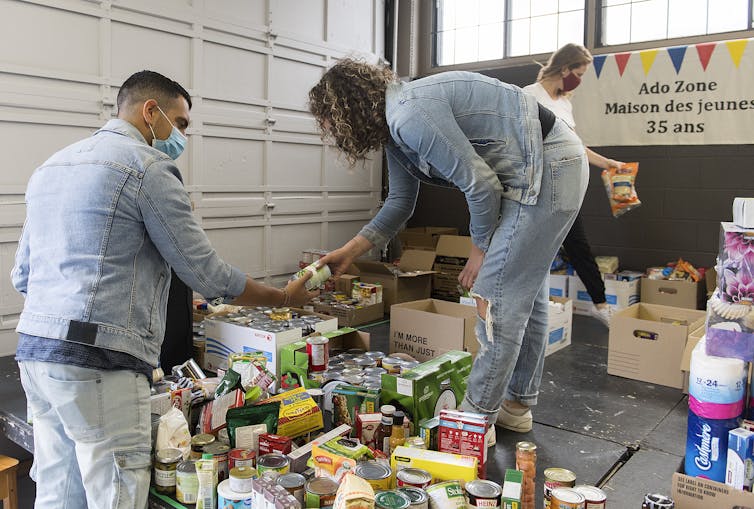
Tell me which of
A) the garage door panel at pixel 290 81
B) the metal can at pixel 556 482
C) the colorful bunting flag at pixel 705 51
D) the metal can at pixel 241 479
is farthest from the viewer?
the garage door panel at pixel 290 81

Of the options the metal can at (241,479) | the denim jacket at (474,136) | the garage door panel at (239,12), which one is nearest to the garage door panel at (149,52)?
the garage door panel at (239,12)

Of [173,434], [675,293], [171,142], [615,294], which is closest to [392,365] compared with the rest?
[173,434]

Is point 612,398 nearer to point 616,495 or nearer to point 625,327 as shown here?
point 625,327

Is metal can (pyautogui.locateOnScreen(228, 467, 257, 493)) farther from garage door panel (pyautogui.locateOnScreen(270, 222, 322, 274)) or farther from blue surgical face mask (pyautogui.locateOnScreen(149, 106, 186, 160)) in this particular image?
garage door panel (pyautogui.locateOnScreen(270, 222, 322, 274))

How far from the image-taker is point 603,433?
244 centimetres

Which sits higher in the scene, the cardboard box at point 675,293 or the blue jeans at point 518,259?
the blue jeans at point 518,259

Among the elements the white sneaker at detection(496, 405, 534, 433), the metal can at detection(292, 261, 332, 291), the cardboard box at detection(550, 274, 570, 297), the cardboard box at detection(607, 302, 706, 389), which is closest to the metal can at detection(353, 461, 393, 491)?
the metal can at detection(292, 261, 332, 291)

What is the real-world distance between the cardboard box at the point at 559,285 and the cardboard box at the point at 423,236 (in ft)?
3.48

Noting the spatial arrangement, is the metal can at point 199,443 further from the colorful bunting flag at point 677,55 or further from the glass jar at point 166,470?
the colorful bunting flag at point 677,55

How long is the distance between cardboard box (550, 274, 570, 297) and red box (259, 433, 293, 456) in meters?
3.44

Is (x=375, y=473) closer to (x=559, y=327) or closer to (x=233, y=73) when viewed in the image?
(x=559, y=327)

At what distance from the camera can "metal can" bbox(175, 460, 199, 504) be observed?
5.46 feet

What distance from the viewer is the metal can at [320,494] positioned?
149 centimetres

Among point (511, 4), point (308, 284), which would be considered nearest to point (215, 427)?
point (308, 284)
